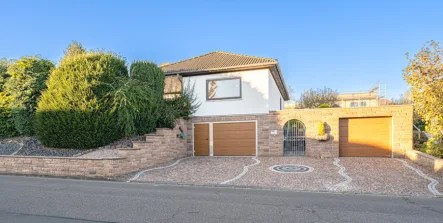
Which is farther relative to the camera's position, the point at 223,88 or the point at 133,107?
the point at 223,88

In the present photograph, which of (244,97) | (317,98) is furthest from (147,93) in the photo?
(317,98)

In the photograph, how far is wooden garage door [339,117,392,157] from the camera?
12586 mm

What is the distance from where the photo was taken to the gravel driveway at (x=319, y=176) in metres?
7.56

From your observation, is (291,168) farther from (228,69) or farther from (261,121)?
(228,69)

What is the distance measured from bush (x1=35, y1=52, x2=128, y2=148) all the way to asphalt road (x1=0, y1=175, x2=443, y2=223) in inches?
163

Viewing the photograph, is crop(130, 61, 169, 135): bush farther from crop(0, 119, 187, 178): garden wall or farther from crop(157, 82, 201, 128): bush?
crop(0, 119, 187, 178): garden wall

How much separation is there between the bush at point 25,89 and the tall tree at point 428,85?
1843 cm

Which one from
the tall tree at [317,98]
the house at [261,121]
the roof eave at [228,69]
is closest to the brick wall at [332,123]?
the house at [261,121]

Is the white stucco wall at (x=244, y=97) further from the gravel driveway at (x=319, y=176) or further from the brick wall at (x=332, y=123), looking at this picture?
the gravel driveway at (x=319, y=176)

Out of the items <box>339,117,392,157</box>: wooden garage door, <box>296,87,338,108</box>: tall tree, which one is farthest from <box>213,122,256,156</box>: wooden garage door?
<box>296,87,338,108</box>: tall tree

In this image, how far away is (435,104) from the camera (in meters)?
9.38

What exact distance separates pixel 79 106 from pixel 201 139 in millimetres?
6674

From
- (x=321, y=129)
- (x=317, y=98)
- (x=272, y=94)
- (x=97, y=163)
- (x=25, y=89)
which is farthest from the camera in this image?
(x=317, y=98)

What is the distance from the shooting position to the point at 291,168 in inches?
412
